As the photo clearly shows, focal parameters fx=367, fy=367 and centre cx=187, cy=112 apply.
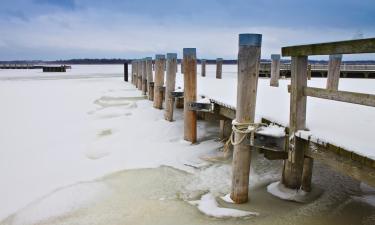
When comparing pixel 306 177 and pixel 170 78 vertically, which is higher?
pixel 170 78

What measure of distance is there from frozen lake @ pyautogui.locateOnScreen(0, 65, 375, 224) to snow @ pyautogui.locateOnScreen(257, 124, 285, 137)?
1132mm

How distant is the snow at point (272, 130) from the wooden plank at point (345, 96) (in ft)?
1.80

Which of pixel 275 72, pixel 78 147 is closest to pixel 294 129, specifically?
pixel 78 147

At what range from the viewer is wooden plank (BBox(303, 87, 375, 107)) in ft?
10.5

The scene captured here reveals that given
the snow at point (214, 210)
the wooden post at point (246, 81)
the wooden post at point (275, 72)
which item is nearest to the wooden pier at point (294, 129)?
the wooden post at point (246, 81)

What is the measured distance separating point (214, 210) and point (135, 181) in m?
1.66

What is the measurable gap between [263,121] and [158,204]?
73.0 inches

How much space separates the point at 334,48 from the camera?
3.43 m

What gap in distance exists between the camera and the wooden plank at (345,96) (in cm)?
321

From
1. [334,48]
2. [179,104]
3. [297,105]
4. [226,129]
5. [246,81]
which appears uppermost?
[334,48]

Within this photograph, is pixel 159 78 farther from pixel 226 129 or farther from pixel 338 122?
pixel 338 122

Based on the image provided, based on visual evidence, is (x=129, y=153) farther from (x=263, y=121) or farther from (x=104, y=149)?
(x=263, y=121)

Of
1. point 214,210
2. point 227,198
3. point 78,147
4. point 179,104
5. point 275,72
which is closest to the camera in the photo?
point 214,210

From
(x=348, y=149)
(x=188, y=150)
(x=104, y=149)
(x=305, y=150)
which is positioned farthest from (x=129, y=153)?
(x=348, y=149)
